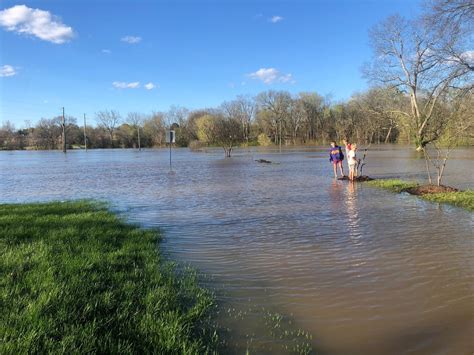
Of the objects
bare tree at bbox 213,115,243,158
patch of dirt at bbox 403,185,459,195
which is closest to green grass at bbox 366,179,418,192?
patch of dirt at bbox 403,185,459,195

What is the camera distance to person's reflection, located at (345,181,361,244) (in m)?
7.62

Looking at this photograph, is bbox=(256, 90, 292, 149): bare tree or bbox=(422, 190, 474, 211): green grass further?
bbox=(256, 90, 292, 149): bare tree

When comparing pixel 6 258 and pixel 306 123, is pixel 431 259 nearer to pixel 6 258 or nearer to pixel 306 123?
pixel 6 258

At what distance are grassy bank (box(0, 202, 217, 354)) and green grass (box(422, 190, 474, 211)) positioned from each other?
7923 mm

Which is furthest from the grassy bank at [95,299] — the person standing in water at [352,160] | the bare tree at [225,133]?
the bare tree at [225,133]

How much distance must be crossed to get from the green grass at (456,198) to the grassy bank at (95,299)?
792 centimetres

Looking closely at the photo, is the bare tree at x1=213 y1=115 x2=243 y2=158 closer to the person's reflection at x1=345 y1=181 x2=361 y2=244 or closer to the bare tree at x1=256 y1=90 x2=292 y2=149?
the person's reflection at x1=345 y1=181 x2=361 y2=244

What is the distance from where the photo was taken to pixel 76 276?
186 inches

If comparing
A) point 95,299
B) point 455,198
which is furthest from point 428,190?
point 95,299

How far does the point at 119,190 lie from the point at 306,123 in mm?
91515

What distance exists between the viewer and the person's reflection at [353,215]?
762 cm

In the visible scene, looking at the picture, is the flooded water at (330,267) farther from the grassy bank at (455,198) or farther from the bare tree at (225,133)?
the bare tree at (225,133)

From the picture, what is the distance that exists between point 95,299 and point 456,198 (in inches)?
396

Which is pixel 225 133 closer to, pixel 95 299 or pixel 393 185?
pixel 393 185
